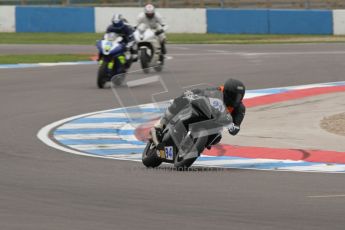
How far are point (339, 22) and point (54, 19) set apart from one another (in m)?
10.3

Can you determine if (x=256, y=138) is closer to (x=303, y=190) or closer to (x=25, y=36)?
(x=303, y=190)

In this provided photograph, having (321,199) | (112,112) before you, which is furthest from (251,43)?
(321,199)

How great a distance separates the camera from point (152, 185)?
9.74 meters

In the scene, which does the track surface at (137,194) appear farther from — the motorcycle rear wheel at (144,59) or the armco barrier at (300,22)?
the armco barrier at (300,22)

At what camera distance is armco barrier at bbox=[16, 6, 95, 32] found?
37.6 metres

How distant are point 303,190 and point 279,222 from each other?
5.72 feet

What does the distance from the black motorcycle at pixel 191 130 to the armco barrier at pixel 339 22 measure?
24.2 metres

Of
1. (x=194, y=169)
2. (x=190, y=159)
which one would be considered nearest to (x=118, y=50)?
(x=194, y=169)

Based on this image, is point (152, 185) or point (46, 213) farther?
point (152, 185)

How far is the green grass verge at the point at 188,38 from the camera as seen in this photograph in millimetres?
33188

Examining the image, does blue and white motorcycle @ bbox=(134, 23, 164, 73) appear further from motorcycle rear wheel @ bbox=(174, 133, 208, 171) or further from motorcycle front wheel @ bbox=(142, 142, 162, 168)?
motorcycle rear wheel @ bbox=(174, 133, 208, 171)

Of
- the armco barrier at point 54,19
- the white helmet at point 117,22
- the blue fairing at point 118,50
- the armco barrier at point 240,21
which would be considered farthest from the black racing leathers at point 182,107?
the armco barrier at point 54,19

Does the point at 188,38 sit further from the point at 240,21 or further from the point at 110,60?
the point at 110,60

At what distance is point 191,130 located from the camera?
35.4 ft
